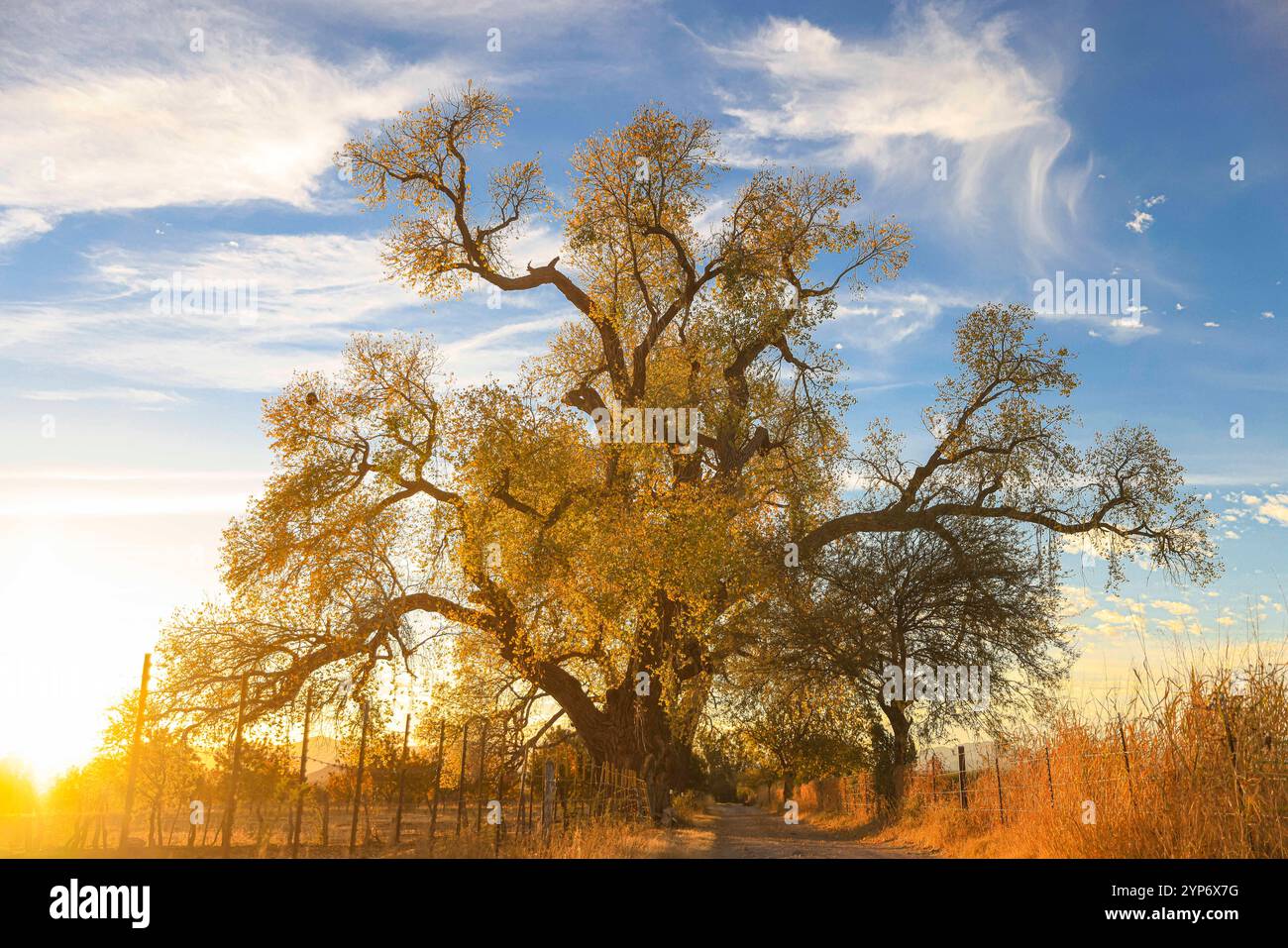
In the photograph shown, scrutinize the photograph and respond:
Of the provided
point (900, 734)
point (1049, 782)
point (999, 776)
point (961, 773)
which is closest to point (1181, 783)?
point (1049, 782)

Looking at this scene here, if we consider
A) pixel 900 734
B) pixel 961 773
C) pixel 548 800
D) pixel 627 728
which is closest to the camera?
pixel 548 800

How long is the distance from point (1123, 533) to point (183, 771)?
1038 inches

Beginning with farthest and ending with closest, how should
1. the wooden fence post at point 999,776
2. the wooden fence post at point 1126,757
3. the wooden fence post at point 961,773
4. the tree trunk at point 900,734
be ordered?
1. the tree trunk at point 900,734
2. the wooden fence post at point 961,773
3. the wooden fence post at point 999,776
4. the wooden fence post at point 1126,757

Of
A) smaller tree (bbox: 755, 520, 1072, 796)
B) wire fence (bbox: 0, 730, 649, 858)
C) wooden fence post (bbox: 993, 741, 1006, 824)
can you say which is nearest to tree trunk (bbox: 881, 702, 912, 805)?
smaller tree (bbox: 755, 520, 1072, 796)

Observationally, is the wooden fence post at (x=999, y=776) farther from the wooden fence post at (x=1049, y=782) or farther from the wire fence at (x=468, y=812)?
the wire fence at (x=468, y=812)

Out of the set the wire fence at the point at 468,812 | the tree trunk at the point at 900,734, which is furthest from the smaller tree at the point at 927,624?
the wire fence at the point at 468,812

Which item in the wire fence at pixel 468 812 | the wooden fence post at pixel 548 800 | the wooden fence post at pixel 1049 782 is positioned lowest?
the wire fence at pixel 468 812

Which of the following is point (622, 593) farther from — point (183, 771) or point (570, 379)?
point (183, 771)

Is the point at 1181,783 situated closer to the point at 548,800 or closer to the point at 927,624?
the point at 548,800

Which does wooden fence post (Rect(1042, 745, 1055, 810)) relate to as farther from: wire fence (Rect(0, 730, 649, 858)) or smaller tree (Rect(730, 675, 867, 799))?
smaller tree (Rect(730, 675, 867, 799))

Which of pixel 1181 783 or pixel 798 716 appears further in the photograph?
pixel 798 716

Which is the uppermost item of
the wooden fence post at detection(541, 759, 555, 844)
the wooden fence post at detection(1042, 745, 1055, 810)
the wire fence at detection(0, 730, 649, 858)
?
the wooden fence post at detection(1042, 745, 1055, 810)

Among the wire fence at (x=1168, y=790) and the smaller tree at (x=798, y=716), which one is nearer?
the wire fence at (x=1168, y=790)
